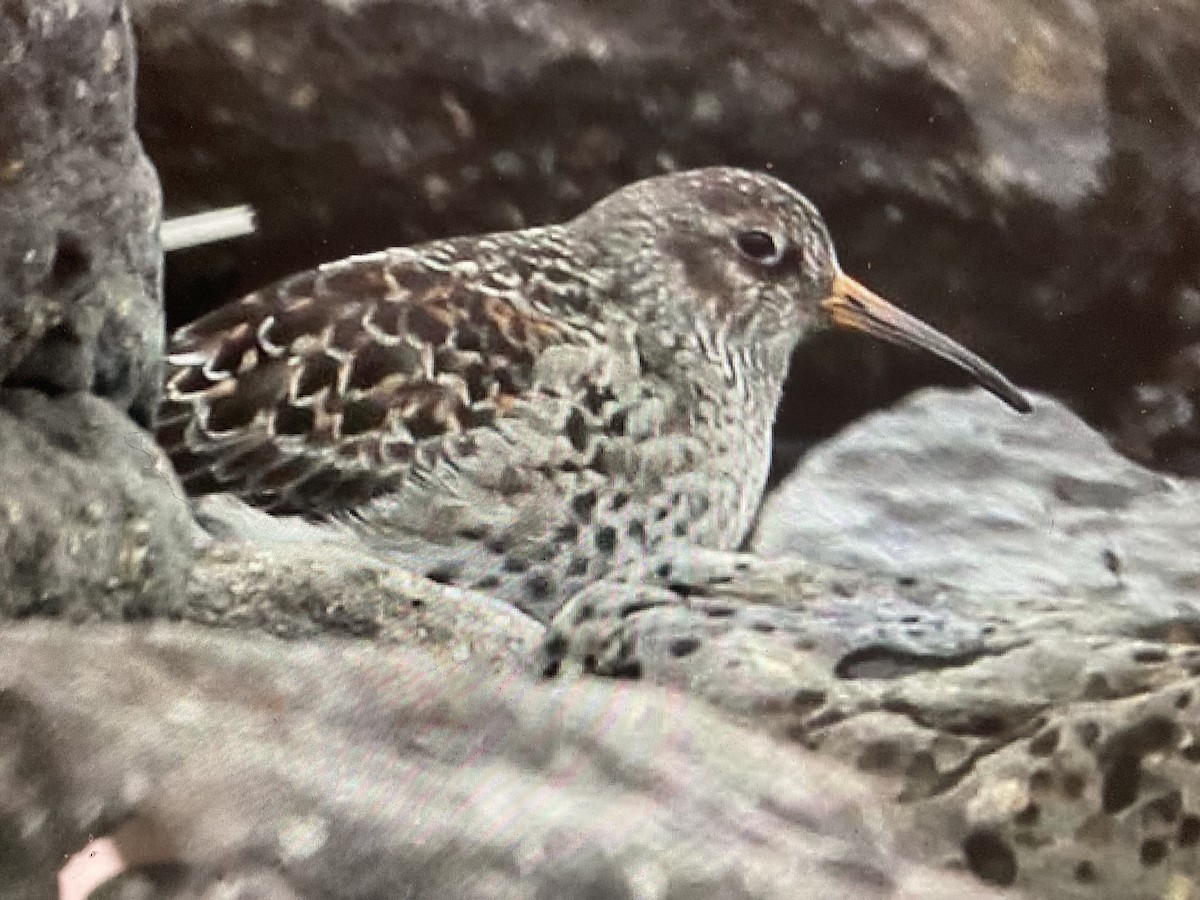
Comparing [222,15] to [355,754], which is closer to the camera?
[355,754]

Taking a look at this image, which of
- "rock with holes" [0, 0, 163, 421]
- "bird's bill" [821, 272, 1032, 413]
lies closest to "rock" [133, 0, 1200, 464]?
"bird's bill" [821, 272, 1032, 413]

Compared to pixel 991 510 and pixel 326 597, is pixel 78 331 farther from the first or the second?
pixel 991 510

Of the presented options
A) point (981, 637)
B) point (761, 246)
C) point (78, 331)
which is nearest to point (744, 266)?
point (761, 246)

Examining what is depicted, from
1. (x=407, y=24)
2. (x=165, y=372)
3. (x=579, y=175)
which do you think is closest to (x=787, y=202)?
(x=579, y=175)

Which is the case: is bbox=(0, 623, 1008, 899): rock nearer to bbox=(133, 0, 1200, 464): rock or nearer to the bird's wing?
the bird's wing

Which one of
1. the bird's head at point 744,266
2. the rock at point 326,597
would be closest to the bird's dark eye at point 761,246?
the bird's head at point 744,266

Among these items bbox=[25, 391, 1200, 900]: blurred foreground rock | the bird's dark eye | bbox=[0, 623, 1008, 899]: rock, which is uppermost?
the bird's dark eye

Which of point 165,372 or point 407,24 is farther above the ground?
point 407,24

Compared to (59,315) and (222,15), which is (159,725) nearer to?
(59,315)
